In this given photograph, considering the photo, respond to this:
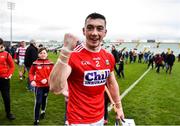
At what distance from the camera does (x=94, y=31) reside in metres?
3.39

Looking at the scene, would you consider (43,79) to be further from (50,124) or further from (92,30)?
(92,30)

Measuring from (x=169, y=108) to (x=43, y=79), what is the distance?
5299 mm

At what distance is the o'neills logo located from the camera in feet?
11.7

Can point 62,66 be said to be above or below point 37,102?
above

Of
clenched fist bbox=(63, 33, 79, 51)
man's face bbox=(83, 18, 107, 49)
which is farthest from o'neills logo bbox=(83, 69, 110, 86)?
clenched fist bbox=(63, 33, 79, 51)

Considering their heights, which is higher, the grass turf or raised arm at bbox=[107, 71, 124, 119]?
raised arm at bbox=[107, 71, 124, 119]

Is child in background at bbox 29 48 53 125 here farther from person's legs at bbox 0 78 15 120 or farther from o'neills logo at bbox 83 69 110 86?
o'neills logo at bbox 83 69 110 86

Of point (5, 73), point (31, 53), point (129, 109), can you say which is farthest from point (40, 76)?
point (31, 53)

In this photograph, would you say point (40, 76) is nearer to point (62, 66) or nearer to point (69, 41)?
point (62, 66)

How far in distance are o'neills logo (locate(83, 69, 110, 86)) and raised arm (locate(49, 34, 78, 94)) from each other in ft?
2.22

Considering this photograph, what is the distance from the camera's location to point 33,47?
1214 cm

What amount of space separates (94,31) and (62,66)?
0.80m

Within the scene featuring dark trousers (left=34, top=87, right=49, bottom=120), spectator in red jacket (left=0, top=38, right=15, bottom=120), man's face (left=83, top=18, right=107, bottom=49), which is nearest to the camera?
man's face (left=83, top=18, right=107, bottom=49)

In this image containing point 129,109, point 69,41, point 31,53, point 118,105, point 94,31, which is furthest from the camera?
point 31,53
